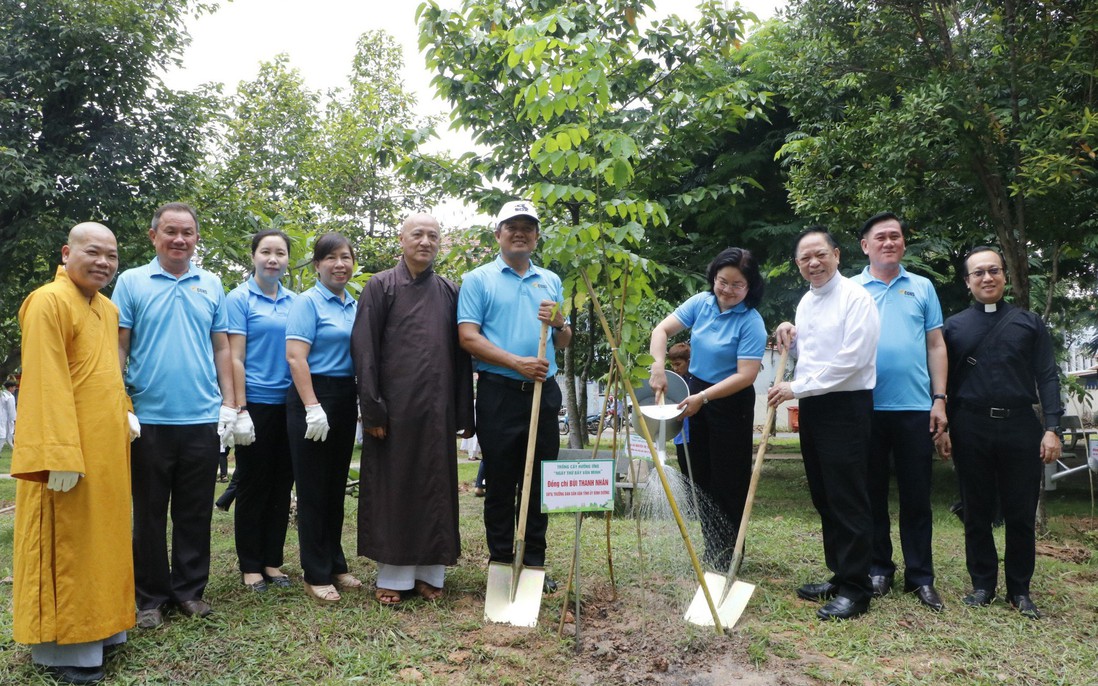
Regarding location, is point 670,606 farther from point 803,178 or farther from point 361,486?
point 803,178

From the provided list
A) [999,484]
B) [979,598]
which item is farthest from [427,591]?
[999,484]

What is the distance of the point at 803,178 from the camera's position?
23.5 feet

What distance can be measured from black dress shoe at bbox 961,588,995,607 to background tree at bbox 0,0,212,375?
7685 mm

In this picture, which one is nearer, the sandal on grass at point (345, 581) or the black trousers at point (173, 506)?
the black trousers at point (173, 506)

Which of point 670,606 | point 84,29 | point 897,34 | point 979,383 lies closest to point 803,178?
point 897,34

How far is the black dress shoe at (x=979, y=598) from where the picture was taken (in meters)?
4.09

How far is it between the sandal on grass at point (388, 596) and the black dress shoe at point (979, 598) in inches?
120

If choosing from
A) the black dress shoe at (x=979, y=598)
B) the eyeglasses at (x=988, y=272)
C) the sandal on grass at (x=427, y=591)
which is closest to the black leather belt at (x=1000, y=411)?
the eyeglasses at (x=988, y=272)

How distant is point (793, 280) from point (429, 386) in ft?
20.7

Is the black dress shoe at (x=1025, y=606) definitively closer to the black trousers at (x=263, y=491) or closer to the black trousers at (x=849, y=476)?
the black trousers at (x=849, y=476)

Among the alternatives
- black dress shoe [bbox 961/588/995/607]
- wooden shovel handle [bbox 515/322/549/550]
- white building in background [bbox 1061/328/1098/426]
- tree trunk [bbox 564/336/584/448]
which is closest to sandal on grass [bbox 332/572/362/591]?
wooden shovel handle [bbox 515/322/549/550]

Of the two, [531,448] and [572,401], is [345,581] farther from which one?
[572,401]

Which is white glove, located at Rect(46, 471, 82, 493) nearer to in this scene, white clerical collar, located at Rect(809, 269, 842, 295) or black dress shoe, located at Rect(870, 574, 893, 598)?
white clerical collar, located at Rect(809, 269, 842, 295)

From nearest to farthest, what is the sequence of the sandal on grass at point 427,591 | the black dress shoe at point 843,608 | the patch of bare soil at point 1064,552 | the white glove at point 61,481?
1. the white glove at point 61,481
2. the black dress shoe at point 843,608
3. the sandal on grass at point 427,591
4. the patch of bare soil at point 1064,552
